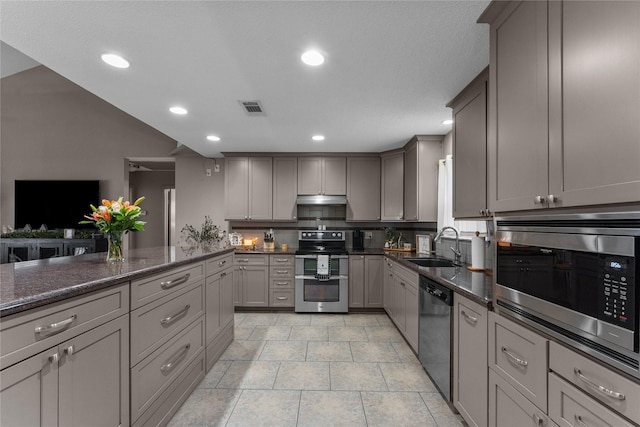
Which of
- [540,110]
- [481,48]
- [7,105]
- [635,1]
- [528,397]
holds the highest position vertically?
[7,105]

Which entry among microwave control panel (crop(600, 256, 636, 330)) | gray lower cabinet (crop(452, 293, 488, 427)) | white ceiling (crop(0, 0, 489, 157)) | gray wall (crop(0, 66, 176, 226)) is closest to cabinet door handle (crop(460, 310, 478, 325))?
gray lower cabinet (crop(452, 293, 488, 427))

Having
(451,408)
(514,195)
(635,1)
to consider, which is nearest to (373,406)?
(451,408)

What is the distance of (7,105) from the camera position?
18.9 feet

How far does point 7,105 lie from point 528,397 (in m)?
8.88

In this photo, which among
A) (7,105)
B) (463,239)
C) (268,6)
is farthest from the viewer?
(7,105)

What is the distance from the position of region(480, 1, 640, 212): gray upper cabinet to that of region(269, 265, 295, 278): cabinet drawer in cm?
318

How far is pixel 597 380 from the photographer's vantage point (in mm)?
952

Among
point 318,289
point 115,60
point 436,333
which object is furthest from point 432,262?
point 115,60

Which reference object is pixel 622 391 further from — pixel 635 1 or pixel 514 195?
pixel 635 1

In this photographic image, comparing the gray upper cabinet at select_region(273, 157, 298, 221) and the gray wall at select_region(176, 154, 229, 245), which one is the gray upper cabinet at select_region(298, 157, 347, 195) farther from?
the gray wall at select_region(176, 154, 229, 245)

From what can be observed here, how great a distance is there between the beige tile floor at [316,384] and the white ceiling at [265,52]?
2.43 meters

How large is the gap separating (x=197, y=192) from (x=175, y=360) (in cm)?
370

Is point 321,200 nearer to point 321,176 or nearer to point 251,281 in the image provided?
point 321,176

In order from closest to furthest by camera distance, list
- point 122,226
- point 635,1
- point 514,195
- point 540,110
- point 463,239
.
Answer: point 635,1 < point 540,110 < point 514,195 < point 122,226 < point 463,239
